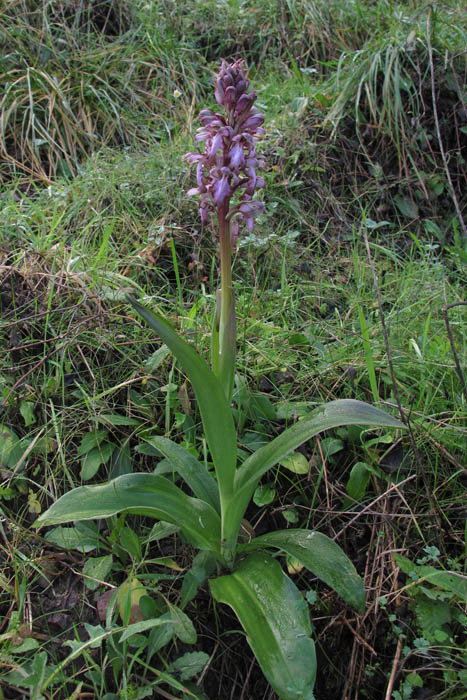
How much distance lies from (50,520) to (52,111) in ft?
11.2

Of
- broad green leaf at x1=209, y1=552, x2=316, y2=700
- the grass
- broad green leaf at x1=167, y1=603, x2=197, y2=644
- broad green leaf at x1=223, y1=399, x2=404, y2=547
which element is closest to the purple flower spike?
broad green leaf at x1=223, y1=399, x2=404, y2=547

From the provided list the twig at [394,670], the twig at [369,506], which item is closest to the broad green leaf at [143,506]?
the twig at [369,506]

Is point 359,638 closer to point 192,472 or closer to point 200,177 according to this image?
point 192,472

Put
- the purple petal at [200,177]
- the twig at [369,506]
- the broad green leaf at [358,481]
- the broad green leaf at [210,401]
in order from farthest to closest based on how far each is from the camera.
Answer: the broad green leaf at [358,481] → the twig at [369,506] → the purple petal at [200,177] → the broad green leaf at [210,401]

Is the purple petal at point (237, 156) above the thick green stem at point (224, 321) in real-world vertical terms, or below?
above

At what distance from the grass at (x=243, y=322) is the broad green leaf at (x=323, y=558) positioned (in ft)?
0.59

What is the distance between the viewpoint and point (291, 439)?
1.54 meters

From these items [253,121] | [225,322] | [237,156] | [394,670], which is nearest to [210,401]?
[225,322]

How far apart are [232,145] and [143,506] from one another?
3.27 feet

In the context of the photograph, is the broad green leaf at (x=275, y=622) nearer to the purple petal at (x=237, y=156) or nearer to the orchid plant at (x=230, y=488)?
the orchid plant at (x=230, y=488)

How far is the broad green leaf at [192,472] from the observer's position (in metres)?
1.72

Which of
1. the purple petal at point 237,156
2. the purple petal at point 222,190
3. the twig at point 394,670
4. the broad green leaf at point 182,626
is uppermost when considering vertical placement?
the purple petal at point 237,156

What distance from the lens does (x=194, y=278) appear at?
2.84 meters

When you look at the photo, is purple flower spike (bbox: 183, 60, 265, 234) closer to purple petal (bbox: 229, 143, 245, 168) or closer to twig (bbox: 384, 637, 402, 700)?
purple petal (bbox: 229, 143, 245, 168)
